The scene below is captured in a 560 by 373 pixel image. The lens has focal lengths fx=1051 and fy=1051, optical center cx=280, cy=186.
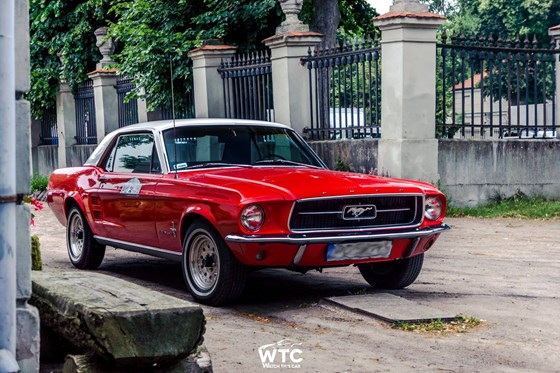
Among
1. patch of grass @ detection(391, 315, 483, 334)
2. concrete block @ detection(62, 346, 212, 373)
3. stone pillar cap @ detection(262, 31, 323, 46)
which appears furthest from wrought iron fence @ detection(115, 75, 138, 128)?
concrete block @ detection(62, 346, 212, 373)

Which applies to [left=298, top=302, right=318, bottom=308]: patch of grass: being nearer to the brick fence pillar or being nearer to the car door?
the car door

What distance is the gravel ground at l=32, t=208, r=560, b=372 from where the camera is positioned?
6.70 metres

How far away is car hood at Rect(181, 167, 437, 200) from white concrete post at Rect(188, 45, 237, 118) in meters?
10.7

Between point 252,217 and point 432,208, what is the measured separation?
1.73m

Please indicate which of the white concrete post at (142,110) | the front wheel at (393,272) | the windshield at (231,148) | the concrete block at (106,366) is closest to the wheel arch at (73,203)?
the windshield at (231,148)

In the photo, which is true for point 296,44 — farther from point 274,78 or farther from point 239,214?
point 239,214

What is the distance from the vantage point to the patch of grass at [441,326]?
24.9 feet

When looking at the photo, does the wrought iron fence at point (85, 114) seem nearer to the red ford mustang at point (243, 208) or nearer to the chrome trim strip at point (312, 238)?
the red ford mustang at point (243, 208)

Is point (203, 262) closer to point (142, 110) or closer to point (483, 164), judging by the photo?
point (483, 164)

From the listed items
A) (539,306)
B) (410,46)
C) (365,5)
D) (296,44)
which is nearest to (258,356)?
(539,306)

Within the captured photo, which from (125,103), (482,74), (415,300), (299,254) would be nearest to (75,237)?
(299,254)

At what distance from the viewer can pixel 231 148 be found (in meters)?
9.87

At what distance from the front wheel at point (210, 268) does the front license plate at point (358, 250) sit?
2.43 ft

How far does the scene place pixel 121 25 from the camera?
2244 cm
